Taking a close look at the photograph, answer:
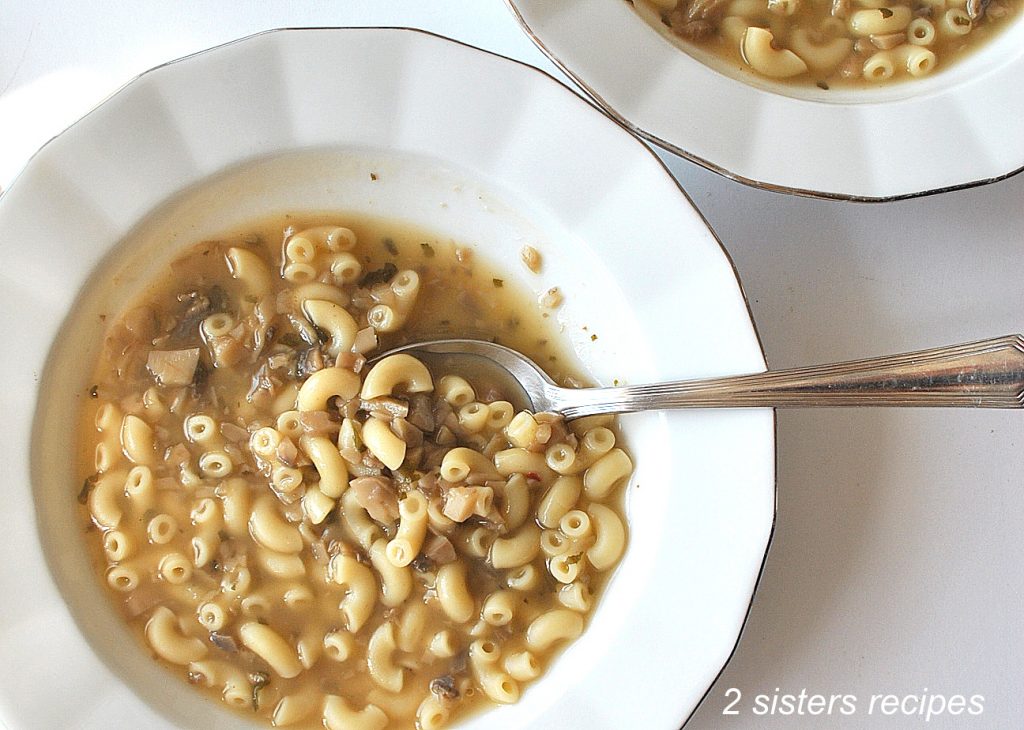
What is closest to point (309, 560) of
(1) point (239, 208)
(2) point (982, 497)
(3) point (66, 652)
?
(3) point (66, 652)

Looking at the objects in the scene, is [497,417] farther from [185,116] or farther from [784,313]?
[185,116]

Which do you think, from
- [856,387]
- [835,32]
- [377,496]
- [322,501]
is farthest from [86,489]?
[835,32]

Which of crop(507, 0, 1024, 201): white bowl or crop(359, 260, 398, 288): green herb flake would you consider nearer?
crop(507, 0, 1024, 201): white bowl

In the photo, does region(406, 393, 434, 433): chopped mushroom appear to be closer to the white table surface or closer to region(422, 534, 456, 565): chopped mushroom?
region(422, 534, 456, 565): chopped mushroom

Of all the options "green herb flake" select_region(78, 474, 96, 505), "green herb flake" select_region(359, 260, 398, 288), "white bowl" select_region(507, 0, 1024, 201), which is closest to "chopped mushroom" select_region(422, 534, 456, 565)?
"green herb flake" select_region(359, 260, 398, 288)

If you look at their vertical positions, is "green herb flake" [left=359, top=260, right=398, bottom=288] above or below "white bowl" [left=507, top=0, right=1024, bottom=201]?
below

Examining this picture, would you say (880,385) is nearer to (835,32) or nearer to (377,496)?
(835,32)
